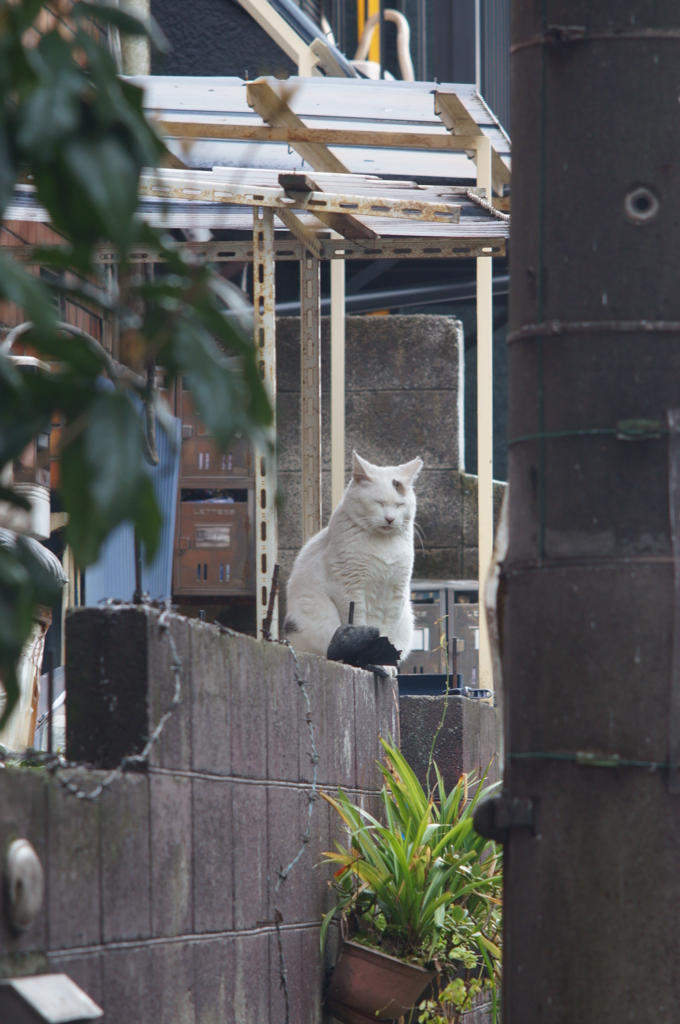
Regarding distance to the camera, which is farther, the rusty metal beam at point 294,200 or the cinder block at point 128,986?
the rusty metal beam at point 294,200

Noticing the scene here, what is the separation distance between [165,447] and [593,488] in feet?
21.2

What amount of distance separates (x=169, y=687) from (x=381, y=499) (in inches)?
124

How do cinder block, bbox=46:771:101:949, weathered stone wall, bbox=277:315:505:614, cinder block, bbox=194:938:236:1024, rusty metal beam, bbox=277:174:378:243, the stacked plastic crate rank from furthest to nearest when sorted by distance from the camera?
1. weathered stone wall, bbox=277:315:505:614
2. the stacked plastic crate
3. rusty metal beam, bbox=277:174:378:243
4. cinder block, bbox=194:938:236:1024
5. cinder block, bbox=46:771:101:949

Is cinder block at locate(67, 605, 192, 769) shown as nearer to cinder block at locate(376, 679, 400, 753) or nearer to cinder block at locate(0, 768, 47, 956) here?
cinder block at locate(0, 768, 47, 956)

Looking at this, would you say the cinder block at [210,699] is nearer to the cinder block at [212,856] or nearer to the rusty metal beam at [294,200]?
the cinder block at [212,856]

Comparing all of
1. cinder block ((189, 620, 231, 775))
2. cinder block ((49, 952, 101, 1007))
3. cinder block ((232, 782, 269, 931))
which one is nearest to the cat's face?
Answer: cinder block ((232, 782, 269, 931))

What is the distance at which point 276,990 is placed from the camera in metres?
3.67

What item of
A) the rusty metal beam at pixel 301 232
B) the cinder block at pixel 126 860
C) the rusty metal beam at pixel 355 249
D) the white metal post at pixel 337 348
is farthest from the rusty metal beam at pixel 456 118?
the cinder block at pixel 126 860

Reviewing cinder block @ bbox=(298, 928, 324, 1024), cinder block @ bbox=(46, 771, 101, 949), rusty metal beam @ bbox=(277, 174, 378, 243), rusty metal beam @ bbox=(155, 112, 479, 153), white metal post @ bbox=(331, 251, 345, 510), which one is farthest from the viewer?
white metal post @ bbox=(331, 251, 345, 510)

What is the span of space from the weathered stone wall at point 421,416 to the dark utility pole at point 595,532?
7152 millimetres

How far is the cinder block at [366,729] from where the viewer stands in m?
4.93

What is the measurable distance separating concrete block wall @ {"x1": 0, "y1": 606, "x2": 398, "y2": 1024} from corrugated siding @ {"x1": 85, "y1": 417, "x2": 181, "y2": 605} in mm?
2170

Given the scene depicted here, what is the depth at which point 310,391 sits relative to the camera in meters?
6.56

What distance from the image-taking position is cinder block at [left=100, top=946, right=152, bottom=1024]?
257 centimetres
